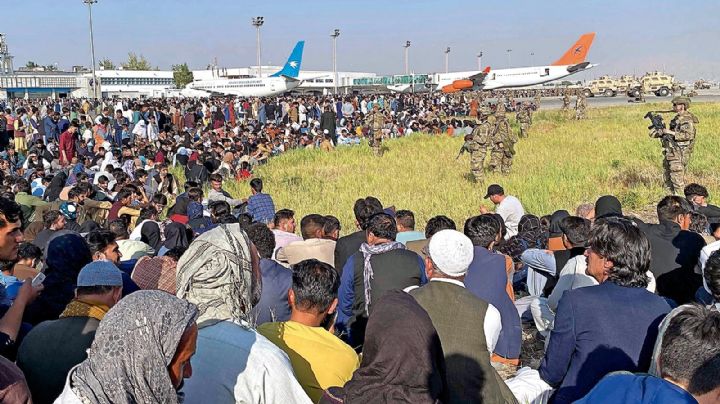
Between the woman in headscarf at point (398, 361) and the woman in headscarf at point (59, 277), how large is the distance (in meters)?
2.30

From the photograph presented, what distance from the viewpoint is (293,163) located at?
1852 cm

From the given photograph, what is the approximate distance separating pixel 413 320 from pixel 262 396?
668 mm

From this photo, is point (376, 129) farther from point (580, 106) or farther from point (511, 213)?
point (580, 106)

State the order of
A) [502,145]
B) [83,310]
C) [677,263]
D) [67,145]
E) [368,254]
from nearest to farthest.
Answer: [83,310] → [368,254] → [677,263] → [67,145] → [502,145]

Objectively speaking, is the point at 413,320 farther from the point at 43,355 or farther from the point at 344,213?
the point at 344,213

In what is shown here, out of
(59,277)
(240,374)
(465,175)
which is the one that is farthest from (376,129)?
(240,374)

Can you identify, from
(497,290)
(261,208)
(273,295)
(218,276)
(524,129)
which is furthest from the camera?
(524,129)

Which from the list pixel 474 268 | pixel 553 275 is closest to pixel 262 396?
pixel 474 268

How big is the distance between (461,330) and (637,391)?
92 centimetres

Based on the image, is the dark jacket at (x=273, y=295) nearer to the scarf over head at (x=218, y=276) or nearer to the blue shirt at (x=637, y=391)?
the scarf over head at (x=218, y=276)

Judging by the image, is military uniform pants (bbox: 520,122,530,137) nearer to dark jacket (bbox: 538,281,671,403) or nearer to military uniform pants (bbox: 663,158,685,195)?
military uniform pants (bbox: 663,158,685,195)

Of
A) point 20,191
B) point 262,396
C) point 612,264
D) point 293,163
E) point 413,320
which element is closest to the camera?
point 413,320

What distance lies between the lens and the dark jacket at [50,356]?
9.78 ft

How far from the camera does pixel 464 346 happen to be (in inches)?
118
